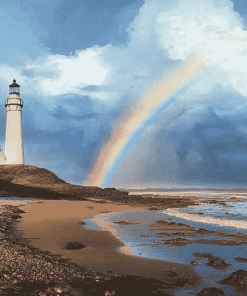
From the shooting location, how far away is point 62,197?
3878 centimetres

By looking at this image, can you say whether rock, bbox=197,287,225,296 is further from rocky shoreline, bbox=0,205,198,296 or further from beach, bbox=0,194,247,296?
rocky shoreline, bbox=0,205,198,296

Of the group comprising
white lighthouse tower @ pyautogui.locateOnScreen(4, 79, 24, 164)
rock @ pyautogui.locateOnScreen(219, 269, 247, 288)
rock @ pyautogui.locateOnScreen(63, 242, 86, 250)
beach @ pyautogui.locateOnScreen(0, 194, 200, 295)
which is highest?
white lighthouse tower @ pyautogui.locateOnScreen(4, 79, 24, 164)

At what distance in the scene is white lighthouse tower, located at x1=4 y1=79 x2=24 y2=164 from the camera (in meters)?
63.8

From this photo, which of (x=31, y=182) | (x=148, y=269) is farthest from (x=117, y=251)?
(x=31, y=182)

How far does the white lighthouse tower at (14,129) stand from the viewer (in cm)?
6375

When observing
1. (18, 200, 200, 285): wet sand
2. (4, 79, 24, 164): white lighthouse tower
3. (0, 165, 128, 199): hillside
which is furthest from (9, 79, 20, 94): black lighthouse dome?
(18, 200, 200, 285): wet sand

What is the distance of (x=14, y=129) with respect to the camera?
212 feet

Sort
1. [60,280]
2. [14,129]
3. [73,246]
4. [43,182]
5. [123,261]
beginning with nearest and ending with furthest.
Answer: [60,280], [123,261], [73,246], [43,182], [14,129]

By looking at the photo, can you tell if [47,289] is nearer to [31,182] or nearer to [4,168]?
[31,182]

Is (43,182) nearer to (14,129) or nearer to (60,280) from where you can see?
(14,129)

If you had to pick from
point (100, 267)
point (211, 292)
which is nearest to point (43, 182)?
point (100, 267)

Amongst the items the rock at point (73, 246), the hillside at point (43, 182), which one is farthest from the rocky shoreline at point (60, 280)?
the hillside at point (43, 182)

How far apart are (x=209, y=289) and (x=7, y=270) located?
444cm

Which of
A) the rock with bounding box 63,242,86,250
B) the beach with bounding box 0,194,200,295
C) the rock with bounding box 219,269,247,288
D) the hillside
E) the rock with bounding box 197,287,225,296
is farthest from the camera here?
the hillside
